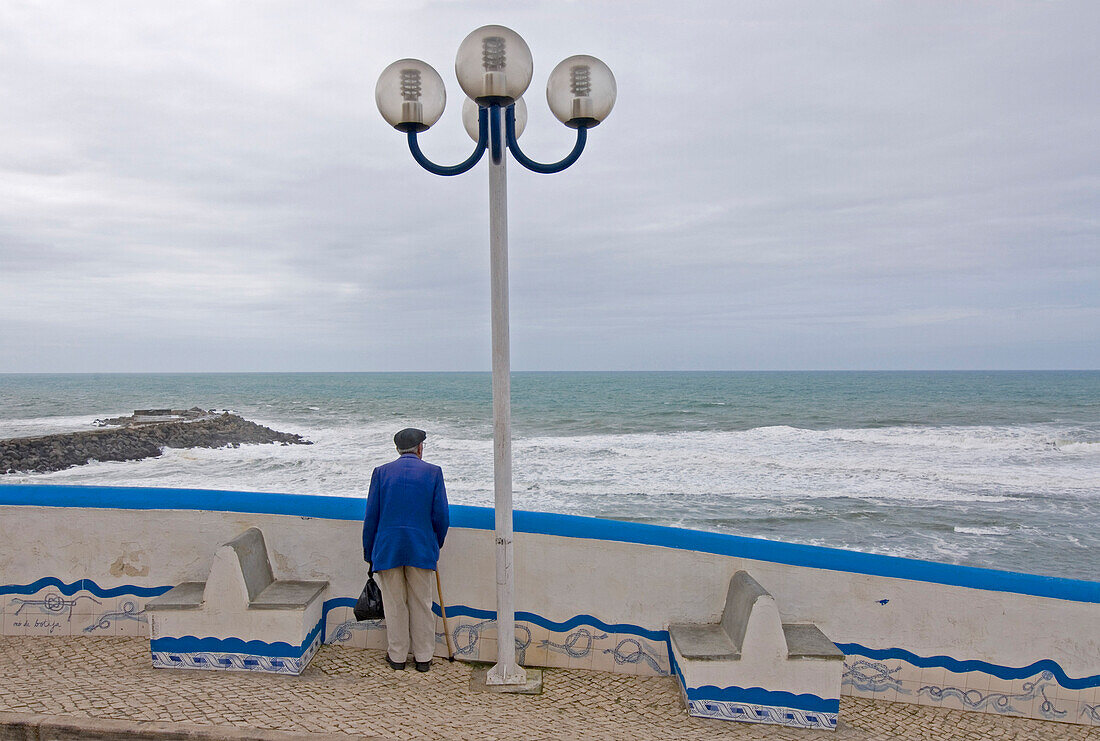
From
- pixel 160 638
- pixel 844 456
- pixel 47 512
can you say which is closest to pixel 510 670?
pixel 160 638

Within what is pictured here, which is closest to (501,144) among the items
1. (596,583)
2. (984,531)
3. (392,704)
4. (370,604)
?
(596,583)

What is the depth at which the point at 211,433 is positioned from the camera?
110 ft

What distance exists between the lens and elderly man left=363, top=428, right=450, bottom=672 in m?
3.67

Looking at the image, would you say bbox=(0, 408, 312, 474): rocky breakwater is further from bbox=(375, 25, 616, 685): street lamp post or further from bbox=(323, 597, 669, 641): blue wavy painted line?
bbox=(375, 25, 616, 685): street lamp post

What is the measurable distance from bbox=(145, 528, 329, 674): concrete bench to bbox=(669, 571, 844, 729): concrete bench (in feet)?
6.64

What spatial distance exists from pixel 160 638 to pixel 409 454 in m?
1.58

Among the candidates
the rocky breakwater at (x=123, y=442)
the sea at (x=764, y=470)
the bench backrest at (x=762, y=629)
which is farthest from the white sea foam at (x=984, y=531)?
the rocky breakwater at (x=123, y=442)

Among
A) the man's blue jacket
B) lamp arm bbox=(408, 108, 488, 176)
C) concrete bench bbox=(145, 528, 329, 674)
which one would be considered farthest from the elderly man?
lamp arm bbox=(408, 108, 488, 176)

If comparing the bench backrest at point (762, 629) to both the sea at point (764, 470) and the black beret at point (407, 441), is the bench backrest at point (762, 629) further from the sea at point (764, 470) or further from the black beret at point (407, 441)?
the sea at point (764, 470)

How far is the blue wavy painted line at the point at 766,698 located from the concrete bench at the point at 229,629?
2.07 m

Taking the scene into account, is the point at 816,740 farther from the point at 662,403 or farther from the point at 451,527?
the point at 662,403

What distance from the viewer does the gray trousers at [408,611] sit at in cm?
375

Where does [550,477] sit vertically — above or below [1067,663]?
below

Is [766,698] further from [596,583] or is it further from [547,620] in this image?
[547,620]
